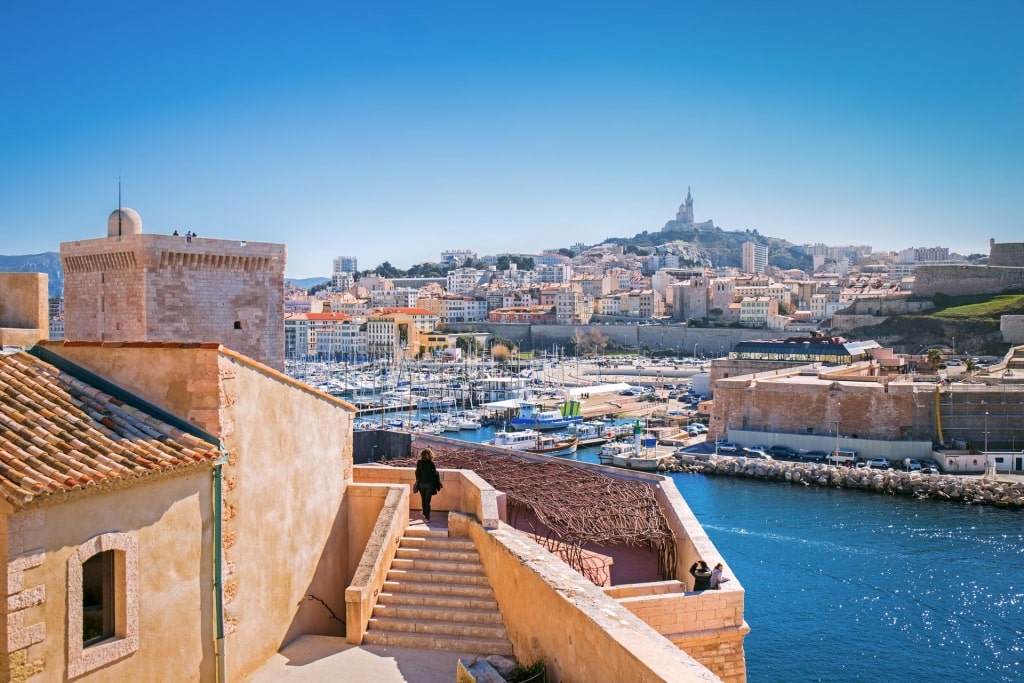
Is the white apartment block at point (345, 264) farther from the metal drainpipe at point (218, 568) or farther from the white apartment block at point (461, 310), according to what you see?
the metal drainpipe at point (218, 568)

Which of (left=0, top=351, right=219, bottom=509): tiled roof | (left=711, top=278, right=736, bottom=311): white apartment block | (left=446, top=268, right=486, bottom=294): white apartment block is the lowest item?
(left=0, top=351, right=219, bottom=509): tiled roof

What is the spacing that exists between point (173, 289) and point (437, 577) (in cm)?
517

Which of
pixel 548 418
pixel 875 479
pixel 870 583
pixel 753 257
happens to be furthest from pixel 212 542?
pixel 753 257

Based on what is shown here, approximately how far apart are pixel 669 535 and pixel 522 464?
290 centimetres

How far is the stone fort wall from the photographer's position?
9.56 metres

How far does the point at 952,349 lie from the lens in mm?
54531

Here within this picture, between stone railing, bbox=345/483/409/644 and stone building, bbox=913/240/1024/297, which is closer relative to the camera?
stone railing, bbox=345/483/409/644

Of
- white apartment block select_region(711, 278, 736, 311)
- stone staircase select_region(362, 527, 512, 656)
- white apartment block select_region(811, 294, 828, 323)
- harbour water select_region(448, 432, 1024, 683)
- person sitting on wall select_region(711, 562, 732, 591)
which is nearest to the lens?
stone staircase select_region(362, 527, 512, 656)

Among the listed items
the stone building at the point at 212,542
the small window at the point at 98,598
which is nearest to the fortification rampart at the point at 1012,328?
the stone building at the point at 212,542

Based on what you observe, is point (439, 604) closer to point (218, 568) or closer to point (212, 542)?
point (218, 568)

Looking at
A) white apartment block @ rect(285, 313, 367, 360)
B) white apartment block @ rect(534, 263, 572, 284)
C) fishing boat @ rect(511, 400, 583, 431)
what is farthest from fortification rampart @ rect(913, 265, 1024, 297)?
white apartment block @ rect(534, 263, 572, 284)

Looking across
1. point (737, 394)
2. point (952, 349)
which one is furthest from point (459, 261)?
point (737, 394)

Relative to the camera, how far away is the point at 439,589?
644 centimetres

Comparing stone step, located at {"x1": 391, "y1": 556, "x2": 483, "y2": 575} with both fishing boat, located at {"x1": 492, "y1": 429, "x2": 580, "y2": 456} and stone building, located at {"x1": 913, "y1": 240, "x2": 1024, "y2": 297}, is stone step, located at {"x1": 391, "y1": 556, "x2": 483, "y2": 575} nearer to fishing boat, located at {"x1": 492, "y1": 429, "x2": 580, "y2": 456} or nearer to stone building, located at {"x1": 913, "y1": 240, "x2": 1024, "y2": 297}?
fishing boat, located at {"x1": 492, "y1": 429, "x2": 580, "y2": 456}
